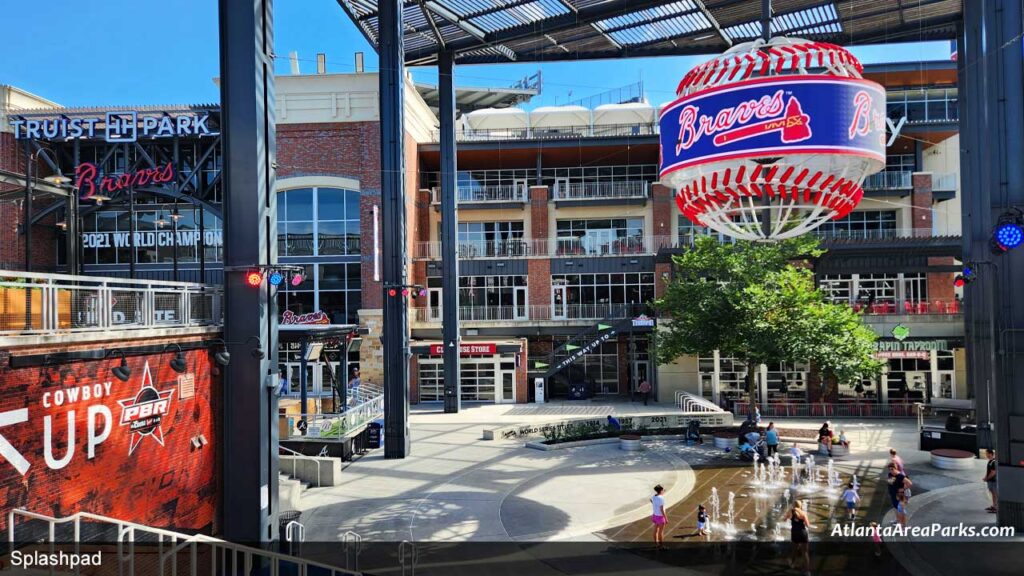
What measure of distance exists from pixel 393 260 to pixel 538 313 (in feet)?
52.1

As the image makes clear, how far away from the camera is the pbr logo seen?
398 inches

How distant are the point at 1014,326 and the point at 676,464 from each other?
9565 millimetres

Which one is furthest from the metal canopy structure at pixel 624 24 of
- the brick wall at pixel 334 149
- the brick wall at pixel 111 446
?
the brick wall at pixel 111 446

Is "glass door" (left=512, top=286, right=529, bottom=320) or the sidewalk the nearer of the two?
the sidewalk

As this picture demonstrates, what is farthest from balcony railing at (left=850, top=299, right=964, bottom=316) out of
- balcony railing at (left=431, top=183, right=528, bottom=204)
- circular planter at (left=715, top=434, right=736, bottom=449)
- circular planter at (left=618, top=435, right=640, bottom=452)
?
balcony railing at (left=431, top=183, right=528, bottom=204)

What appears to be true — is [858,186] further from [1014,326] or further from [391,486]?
[391,486]

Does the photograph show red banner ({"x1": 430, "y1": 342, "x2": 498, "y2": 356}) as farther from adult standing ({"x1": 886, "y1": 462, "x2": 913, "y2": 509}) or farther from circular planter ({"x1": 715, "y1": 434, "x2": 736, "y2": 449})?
adult standing ({"x1": 886, "y1": 462, "x2": 913, "y2": 509})

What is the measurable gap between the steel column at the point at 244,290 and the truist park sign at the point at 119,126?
2296cm

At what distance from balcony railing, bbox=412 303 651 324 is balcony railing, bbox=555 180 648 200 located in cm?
622

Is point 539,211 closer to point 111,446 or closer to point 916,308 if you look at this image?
point 916,308

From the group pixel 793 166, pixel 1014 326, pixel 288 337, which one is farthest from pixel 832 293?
pixel 288 337

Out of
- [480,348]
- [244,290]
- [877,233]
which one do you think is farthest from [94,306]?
[877,233]

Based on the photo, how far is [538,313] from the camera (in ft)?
118

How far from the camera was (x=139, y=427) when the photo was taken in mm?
10289
